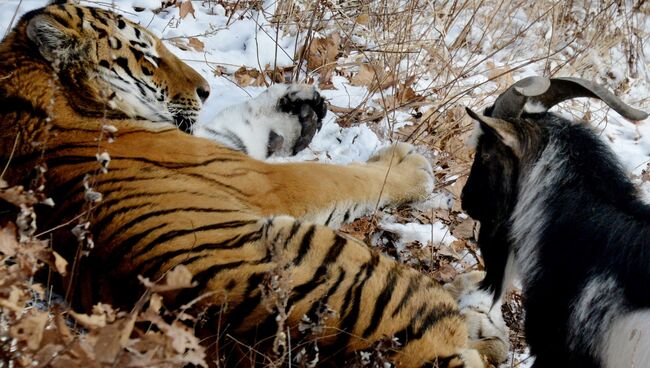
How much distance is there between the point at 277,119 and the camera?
16.9 ft

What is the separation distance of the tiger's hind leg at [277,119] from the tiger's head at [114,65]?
0.51 metres

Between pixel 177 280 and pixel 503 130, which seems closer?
pixel 177 280

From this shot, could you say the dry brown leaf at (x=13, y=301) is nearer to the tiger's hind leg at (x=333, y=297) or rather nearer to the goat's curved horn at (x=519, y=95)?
the tiger's hind leg at (x=333, y=297)

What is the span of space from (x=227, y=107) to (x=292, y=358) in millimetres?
2584

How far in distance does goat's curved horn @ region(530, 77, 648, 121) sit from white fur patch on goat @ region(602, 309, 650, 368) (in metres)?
0.90

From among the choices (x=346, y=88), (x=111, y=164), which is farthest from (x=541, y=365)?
(x=346, y=88)

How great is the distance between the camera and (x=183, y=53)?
20.1 ft

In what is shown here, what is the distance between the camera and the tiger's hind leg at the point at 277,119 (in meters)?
5.09

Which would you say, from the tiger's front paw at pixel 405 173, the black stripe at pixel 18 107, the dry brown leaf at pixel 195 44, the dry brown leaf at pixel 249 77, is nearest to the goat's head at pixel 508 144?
the tiger's front paw at pixel 405 173

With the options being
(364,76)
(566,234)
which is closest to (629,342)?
(566,234)

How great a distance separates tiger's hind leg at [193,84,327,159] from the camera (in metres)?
5.09

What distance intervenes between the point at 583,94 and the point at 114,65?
7.80 feet

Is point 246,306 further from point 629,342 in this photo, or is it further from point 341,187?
point 341,187

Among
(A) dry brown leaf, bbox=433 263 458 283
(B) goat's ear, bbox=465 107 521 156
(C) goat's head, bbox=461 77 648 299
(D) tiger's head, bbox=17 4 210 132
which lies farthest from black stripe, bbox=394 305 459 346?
(D) tiger's head, bbox=17 4 210 132
